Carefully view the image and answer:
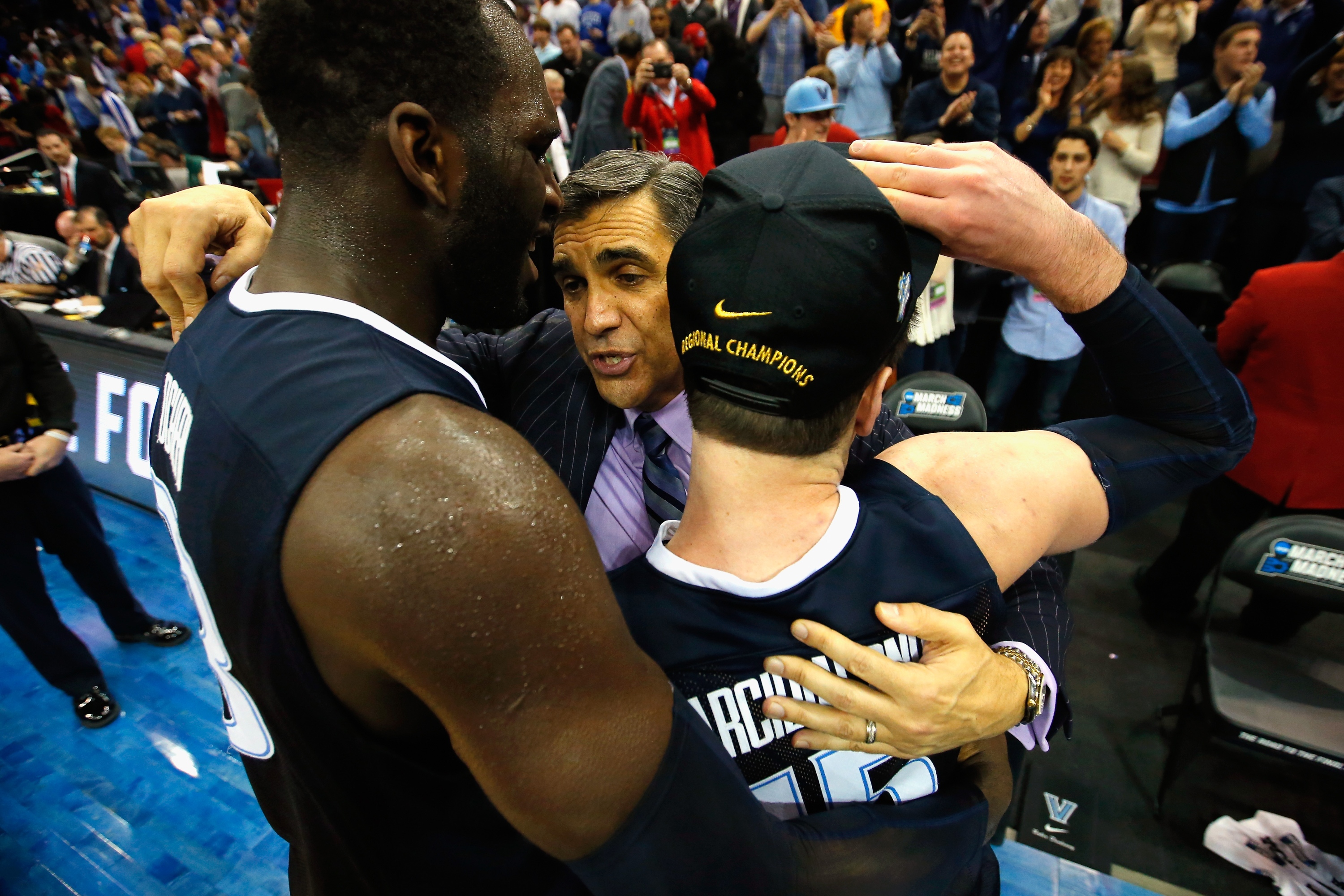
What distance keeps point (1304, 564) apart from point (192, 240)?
3.53 meters

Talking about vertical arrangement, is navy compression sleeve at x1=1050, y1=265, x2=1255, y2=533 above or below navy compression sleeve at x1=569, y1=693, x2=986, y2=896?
above

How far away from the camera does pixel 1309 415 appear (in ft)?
10.6

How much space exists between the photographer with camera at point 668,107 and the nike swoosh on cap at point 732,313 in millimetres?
5068

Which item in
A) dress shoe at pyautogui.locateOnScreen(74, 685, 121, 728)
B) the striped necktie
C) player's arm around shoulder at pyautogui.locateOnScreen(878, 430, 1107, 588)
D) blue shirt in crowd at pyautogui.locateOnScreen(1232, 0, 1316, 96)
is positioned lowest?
dress shoe at pyautogui.locateOnScreen(74, 685, 121, 728)

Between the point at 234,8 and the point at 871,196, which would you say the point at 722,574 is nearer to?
the point at 871,196

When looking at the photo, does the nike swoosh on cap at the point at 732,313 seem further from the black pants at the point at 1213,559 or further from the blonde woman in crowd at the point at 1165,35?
the blonde woman in crowd at the point at 1165,35

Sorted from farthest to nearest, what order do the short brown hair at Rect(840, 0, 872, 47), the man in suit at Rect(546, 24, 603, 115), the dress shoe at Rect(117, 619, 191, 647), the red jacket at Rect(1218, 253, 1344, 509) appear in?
the man in suit at Rect(546, 24, 603, 115), the short brown hair at Rect(840, 0, 872, 47), the dress shoe at Rect(117, 619, 191, 647), the red jacket at Rect(1218, 253, 1344, 509)

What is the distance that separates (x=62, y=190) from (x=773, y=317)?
11.6m

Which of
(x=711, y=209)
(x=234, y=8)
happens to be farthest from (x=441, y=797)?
(x=234, y=8)

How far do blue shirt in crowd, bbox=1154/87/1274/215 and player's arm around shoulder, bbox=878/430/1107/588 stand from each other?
536 cm

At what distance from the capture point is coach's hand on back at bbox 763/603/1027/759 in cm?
97

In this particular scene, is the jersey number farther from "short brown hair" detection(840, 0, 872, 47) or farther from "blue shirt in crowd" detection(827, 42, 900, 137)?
"short brown hair" detection(840, 0, 872, 47)

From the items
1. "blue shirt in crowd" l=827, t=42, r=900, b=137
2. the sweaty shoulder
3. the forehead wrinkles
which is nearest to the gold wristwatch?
the sweaty shoulder

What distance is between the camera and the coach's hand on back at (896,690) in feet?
3.20
